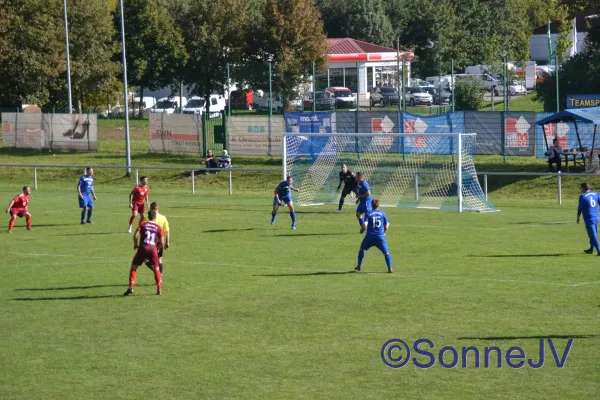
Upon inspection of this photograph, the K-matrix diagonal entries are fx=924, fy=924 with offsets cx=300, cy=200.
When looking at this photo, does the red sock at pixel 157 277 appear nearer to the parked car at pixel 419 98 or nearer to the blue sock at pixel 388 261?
the blue sock at pixel 388 261

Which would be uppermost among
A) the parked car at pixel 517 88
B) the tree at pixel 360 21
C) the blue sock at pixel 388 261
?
the tree at pixel 360 21

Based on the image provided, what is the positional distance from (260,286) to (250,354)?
19.0ft

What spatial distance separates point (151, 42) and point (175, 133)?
25.3m

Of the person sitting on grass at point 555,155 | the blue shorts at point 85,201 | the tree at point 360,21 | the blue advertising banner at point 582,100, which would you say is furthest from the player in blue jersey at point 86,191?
the tree at point 360,21

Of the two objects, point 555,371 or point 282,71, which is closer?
point 555,371

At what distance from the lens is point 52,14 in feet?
205

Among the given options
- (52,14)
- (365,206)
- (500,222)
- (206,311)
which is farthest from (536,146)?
(52,14)

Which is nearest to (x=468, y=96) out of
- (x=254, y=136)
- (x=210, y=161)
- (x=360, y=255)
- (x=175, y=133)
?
(x=254, y=136)

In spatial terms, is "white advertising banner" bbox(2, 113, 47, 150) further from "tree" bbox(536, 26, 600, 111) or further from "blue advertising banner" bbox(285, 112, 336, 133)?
"tree" bbox(536, 26, 600, 111)

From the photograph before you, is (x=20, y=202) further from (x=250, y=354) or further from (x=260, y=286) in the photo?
(x=250, y=354)

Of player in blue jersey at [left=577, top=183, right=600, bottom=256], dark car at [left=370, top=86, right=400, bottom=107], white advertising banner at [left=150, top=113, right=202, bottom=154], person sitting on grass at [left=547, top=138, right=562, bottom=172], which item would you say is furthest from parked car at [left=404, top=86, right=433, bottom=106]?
player in blue jersey at [left=577, top=183, right=600, bottom=256]

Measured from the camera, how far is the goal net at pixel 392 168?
118 feet

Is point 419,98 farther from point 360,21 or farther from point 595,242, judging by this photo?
point 595,242

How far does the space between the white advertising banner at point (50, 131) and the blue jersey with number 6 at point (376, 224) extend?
3650 cm
